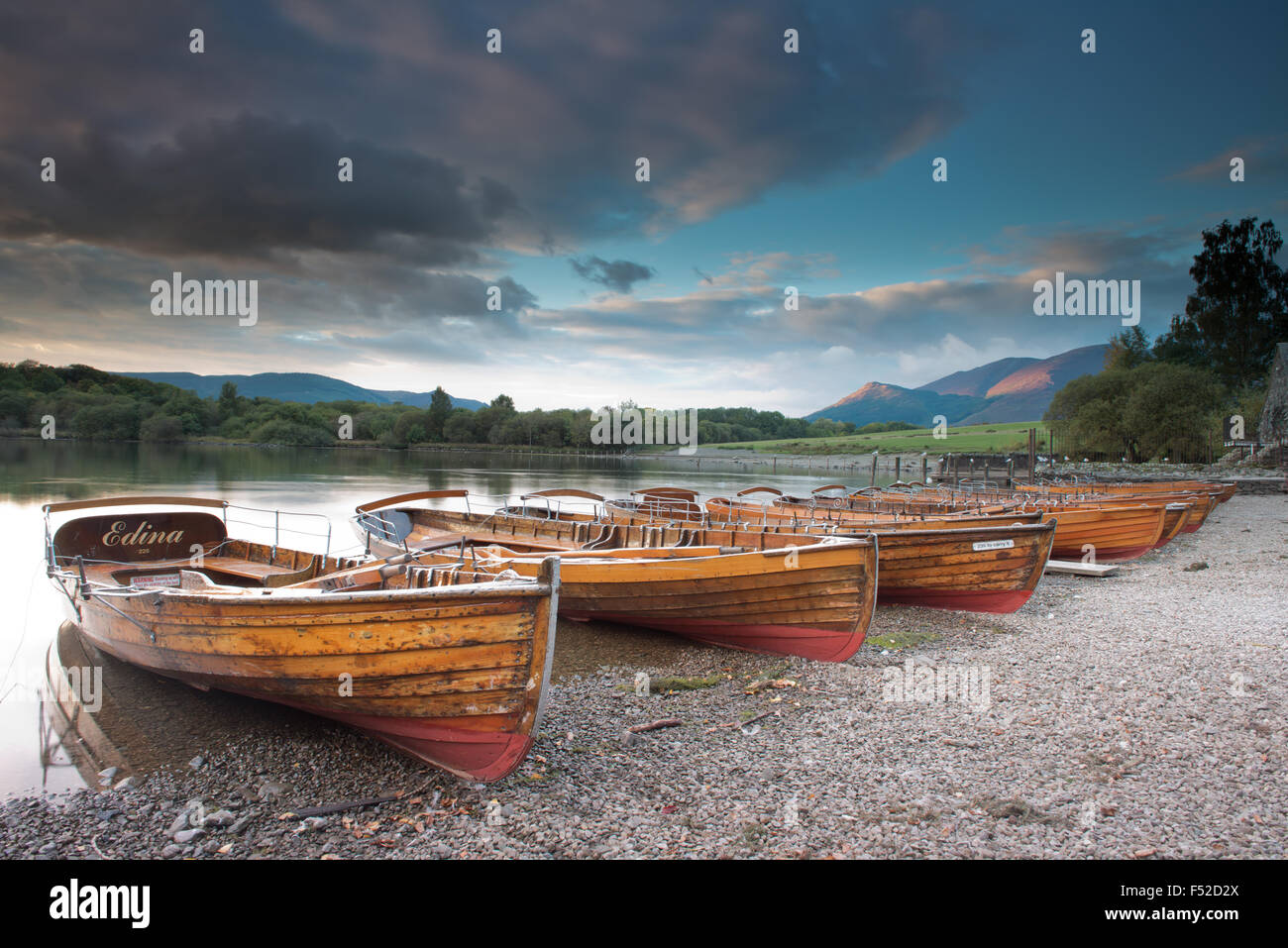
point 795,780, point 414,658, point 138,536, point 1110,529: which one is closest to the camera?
Result: point 414,658

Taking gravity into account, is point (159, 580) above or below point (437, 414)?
below

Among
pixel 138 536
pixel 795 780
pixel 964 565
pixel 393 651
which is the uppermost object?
pixel 138 536

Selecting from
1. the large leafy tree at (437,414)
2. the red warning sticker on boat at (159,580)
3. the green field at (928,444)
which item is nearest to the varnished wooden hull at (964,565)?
the red warning sticker on boat at (159,580)

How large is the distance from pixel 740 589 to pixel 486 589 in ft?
16.4

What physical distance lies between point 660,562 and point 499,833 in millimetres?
5245

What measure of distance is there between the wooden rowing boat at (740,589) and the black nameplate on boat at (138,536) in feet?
18.3

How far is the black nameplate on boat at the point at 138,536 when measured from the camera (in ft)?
35.6

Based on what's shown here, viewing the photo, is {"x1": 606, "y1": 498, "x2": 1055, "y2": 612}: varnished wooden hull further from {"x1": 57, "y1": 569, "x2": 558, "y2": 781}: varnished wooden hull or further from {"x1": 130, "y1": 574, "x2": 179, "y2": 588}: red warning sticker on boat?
{"x1": 130, "y1": 574, "x2": 179, "y2": 588}: red warning sticker on boat

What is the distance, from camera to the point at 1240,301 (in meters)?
62.3

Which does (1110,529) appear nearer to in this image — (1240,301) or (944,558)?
(944,558)

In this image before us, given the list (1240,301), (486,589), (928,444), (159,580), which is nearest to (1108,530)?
(486,589)

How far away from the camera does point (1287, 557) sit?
17688 mm

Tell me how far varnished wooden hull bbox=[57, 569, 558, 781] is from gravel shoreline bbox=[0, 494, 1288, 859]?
444mm

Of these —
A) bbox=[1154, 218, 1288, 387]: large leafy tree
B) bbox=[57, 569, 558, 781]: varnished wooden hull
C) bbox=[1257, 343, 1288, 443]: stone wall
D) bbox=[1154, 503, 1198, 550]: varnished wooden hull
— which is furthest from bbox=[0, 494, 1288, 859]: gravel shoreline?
bbox=[1154, 218, 1288, 387]: large leafy tree
